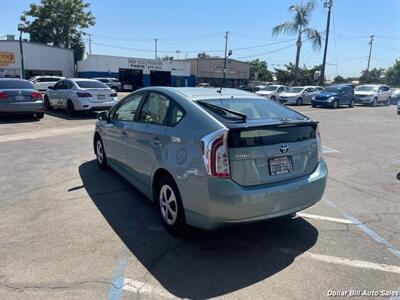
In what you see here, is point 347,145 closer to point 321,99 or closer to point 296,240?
point 296,240

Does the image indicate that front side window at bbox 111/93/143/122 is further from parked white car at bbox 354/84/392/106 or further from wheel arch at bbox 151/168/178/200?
parked white car at bbox 354/84/392/106

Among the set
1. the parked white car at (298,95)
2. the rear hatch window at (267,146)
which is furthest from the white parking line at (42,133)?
the parked white car at (298,95)

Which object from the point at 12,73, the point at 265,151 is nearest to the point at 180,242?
the point at 265,151

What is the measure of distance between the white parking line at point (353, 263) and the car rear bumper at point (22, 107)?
12.2 metres

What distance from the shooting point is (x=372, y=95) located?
2941 cm

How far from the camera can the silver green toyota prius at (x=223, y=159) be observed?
3.30 metres

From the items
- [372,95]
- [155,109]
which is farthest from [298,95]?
[155,109]

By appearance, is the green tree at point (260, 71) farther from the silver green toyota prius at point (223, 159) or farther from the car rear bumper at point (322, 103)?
the silver green toyota prius at point (223, 159)

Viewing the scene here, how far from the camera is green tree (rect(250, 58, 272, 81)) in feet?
281

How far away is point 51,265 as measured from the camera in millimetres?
3301

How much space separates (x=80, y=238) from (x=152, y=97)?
200cm

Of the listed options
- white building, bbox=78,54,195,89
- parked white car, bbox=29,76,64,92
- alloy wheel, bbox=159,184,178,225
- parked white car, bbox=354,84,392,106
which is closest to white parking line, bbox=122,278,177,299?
alloy wheel, bbox=159,184,178,225

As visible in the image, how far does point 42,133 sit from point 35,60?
31810 mm

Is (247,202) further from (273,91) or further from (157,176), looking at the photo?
(273,91)
